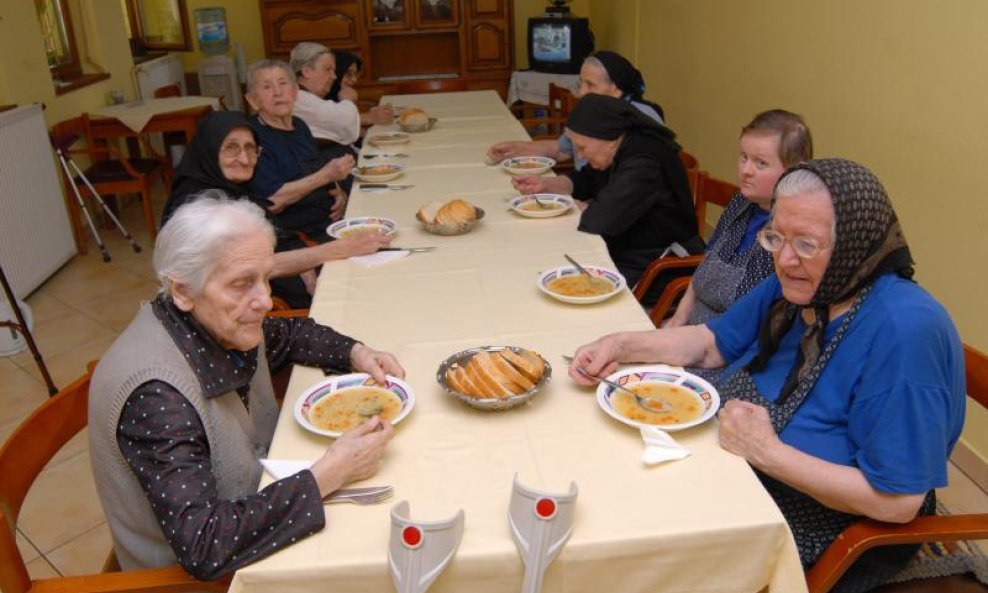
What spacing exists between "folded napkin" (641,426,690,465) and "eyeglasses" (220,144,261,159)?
186 cm

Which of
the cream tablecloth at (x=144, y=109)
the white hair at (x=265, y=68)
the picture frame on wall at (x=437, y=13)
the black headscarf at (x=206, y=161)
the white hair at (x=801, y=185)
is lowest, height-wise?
the cream tablecloth at (x=144, y=109)

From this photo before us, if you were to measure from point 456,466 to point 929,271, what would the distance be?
215cm

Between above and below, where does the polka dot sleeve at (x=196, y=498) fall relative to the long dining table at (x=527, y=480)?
above

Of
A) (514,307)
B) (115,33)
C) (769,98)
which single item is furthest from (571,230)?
(115,33)

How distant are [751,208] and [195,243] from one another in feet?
4.99

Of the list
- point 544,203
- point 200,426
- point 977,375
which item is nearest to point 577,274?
point 544,203

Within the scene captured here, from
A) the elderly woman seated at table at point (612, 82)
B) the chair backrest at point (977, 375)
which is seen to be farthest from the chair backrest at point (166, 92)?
the chair backrest at point (977, 375)

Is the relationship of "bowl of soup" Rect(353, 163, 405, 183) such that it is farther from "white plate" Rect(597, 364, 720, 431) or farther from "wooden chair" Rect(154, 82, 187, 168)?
"wooden chair" Rect(154, 82, 187, 168)

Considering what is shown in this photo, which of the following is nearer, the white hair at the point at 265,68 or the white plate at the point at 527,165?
the white hair at the point at 265,68

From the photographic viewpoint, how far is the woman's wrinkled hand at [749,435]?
133 centimetres

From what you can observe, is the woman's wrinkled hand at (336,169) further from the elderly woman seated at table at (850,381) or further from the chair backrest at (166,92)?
the chair backrest at (166,92)

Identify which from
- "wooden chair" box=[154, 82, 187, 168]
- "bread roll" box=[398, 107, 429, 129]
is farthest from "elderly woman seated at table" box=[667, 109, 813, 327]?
"wooden chair" box=[154, 82, 187, 168]

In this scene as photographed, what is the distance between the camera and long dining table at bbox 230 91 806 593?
1146 millimetres

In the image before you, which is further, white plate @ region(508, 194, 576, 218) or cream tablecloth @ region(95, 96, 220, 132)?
cream tablecloth @ region(95, 96, 220, 132)
